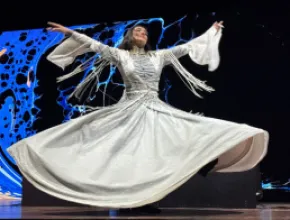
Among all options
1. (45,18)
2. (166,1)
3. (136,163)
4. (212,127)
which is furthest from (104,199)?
(45,18)

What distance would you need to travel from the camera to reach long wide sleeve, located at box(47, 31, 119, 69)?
260 centimetres

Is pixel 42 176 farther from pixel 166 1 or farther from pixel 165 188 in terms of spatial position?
pixel 166 1

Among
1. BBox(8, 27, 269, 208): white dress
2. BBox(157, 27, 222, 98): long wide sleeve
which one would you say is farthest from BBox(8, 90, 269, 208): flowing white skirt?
BBox(157, 27, 222, 98): long wide sleeve

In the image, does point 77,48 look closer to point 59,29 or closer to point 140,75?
point 59,29

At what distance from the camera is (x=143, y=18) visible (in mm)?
4379

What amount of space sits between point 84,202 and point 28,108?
2681 mm

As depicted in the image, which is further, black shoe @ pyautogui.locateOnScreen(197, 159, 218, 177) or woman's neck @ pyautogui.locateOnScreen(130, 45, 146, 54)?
woman's neck @ pyautogui.locateOnScreen(130, 45, 146, 54)

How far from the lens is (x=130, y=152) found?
2258 millimetres

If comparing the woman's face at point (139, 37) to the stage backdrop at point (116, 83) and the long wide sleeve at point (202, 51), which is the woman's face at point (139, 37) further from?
the stage backdrop at point (116, 83)

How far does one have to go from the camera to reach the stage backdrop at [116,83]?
4000 millimetres

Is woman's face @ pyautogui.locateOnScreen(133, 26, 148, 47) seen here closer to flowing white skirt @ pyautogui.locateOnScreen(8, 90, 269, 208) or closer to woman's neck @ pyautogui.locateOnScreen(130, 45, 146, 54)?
woman's neck @ pyautogui.locateOnScreen(130, 45, 146, 54)

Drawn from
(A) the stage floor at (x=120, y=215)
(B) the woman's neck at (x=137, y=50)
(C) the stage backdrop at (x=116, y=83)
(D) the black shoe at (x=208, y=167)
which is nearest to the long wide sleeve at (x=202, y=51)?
(B) the woman's neck at (x=137, y=50)

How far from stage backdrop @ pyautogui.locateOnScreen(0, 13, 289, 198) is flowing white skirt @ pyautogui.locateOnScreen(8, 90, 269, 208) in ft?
4.05

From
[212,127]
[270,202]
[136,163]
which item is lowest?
[270,202]
